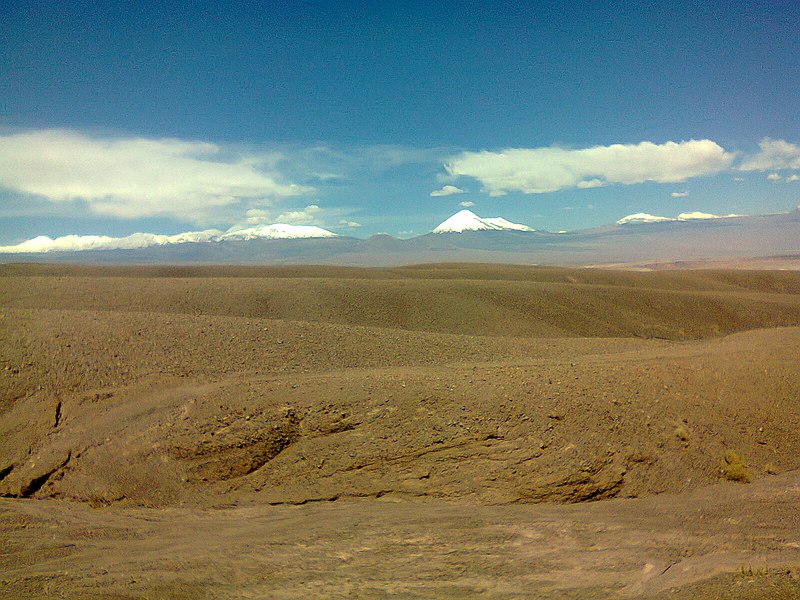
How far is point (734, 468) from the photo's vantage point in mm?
11117

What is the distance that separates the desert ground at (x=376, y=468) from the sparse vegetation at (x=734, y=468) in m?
0.04

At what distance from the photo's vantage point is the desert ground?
25.2ft

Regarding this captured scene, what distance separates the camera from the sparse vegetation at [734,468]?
10992 mm

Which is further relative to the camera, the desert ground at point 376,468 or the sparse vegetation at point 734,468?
the sparse vegetation at point 734,468

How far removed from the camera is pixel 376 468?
35.2 feet

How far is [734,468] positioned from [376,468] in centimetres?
765

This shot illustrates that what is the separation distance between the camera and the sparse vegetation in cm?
1099

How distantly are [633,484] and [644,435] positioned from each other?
137 centimetres

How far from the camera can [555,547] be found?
27.5 feet

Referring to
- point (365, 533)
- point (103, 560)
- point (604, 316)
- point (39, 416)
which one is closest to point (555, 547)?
point (365, 533)

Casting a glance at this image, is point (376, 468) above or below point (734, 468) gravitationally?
above

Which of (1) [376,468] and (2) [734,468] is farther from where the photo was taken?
(2) [734,468]

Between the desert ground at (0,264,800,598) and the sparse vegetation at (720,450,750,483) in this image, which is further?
the sparse vegetation at (720,450,750,483)

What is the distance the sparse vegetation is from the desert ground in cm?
4
